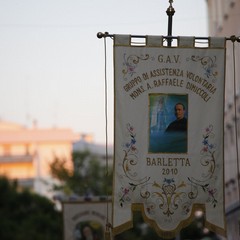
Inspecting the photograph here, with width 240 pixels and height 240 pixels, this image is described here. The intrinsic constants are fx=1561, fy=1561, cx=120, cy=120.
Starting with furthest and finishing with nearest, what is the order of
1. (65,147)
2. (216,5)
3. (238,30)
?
(65,147)
(216,5)
(238,30)

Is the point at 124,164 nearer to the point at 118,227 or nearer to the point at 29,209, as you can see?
the point at 118,227

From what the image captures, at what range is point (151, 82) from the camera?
25422mm

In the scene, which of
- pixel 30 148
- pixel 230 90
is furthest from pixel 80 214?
pixel 30 148

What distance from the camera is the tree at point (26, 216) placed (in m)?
79.1

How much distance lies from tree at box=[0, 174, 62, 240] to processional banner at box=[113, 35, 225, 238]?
5120 centimetres

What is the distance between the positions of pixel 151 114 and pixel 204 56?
130 cm

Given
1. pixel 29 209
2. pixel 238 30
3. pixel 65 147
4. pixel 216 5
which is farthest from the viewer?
pixel 65 147

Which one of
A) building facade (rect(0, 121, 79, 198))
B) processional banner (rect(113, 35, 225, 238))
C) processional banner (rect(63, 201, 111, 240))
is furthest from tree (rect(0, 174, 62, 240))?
building facade (rect(0, 121, 79, 198))

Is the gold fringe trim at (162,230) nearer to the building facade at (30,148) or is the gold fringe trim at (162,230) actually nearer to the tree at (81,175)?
the tree at (81,175)

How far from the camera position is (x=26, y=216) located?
87.2m

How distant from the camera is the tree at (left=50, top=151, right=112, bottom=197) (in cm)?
7636

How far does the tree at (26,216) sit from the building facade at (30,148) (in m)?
52.4

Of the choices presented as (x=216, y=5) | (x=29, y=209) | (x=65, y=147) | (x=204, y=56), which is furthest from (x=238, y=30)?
(x=65, y=147)

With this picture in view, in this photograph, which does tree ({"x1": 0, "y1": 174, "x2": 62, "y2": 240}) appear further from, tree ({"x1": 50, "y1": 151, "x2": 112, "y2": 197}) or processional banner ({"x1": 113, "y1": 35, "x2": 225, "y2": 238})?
processional banner ({"x1": 113, "y1": 35, "x2": 225, "y2": 238})
